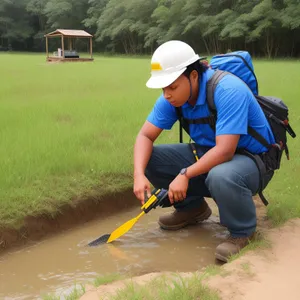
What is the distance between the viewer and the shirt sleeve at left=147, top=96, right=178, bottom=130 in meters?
2.77

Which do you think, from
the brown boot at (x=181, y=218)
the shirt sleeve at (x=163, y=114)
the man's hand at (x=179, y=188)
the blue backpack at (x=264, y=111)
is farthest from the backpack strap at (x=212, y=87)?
the brown boot at (x=181, y=218)

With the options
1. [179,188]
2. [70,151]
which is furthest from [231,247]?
[70,151]

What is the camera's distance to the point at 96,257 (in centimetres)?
275

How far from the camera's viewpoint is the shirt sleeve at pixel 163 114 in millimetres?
2768

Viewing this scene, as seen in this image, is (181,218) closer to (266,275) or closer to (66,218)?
(66,218)

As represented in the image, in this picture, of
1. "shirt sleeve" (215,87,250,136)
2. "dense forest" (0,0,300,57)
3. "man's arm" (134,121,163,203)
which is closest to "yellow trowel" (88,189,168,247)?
"man's arm" (134,121,163,203)

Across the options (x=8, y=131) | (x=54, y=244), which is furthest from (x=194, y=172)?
(x=8, y=131)

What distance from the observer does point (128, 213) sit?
354 centimetres

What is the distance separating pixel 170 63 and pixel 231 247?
1129 millimetres

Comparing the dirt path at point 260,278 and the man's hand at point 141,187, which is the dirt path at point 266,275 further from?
the man's hand at point 141,187

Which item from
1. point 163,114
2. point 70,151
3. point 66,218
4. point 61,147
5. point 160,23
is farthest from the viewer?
point 160,23

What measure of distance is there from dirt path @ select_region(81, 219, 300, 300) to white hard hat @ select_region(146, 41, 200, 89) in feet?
3.47

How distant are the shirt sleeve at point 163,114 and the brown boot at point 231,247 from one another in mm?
832

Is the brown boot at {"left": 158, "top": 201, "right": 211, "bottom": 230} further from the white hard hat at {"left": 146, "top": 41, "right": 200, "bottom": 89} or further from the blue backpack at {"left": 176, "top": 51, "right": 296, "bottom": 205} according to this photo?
the white hard hat at {"left": 146, "top": 41, "right": 200, "bottom": 89}
